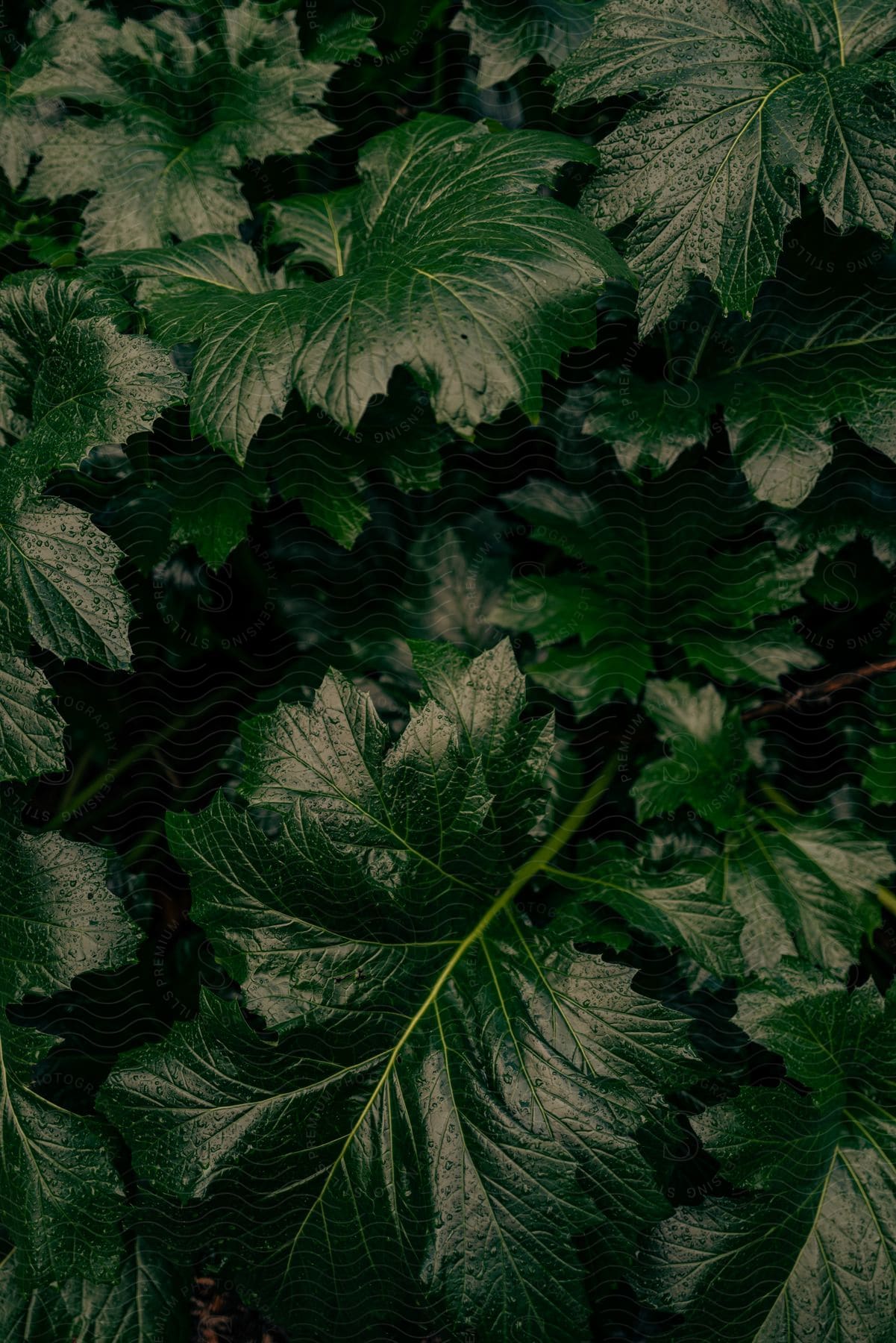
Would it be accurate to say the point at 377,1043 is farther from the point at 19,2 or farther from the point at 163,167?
the point at 19,2

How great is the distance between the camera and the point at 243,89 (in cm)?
132

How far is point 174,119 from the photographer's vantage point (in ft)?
4.42

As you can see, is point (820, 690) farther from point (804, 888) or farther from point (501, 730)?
point (501, 730)

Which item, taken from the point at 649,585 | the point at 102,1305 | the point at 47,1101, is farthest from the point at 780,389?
the point at 102,1305

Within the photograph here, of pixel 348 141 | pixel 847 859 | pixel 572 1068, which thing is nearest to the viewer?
pixel 572 1068

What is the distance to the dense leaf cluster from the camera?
39.4 inches

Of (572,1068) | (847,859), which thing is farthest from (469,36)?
(572,1068)

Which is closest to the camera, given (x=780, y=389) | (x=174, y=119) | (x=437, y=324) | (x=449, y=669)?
(x=437, y=324)

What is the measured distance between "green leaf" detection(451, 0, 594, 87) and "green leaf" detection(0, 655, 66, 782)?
859 mm

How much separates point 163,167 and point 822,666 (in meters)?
0.95

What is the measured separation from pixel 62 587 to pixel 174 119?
0.68 meters

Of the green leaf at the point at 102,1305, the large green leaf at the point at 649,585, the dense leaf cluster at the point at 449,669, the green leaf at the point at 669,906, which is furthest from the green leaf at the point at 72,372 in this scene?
the green leaf at the point at 102,1305

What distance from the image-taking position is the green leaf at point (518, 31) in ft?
4.17

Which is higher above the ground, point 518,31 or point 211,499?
point 518,31
